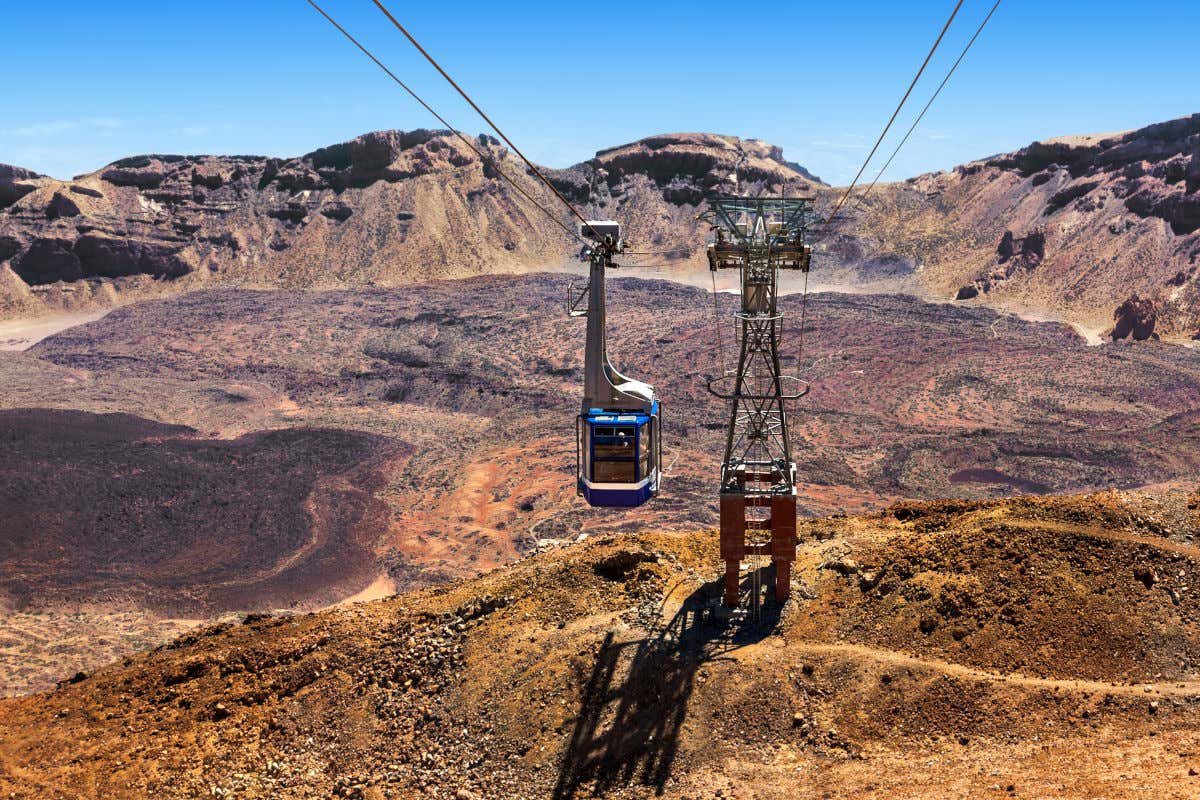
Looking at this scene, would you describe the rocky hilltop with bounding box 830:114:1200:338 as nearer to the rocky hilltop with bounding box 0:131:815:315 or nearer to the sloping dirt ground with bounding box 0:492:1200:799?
the rocky hilltop with bounding box 0:131:815:315

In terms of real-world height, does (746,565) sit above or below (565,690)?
above

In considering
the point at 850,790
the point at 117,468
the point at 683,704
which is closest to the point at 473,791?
the point at 683,704

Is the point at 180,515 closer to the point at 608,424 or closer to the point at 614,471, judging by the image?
the point at 614,471

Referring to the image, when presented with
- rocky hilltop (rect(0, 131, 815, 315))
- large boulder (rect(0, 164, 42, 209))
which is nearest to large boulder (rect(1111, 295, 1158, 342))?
rocky hilltop (rect(0, 131, 815, 315))

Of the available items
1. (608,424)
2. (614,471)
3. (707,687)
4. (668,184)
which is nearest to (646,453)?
(614,471)

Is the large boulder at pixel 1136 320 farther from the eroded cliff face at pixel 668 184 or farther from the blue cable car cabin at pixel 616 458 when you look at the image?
the blue cable car cabin at pixel 616 458

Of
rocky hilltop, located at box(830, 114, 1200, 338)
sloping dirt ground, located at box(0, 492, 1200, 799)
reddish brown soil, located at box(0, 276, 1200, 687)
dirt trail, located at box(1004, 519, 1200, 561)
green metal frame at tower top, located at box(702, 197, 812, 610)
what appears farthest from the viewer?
rocky hilltop, located at box(830, 114, 1200, 338)

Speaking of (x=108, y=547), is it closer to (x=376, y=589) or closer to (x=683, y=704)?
(x=376, y=589)
